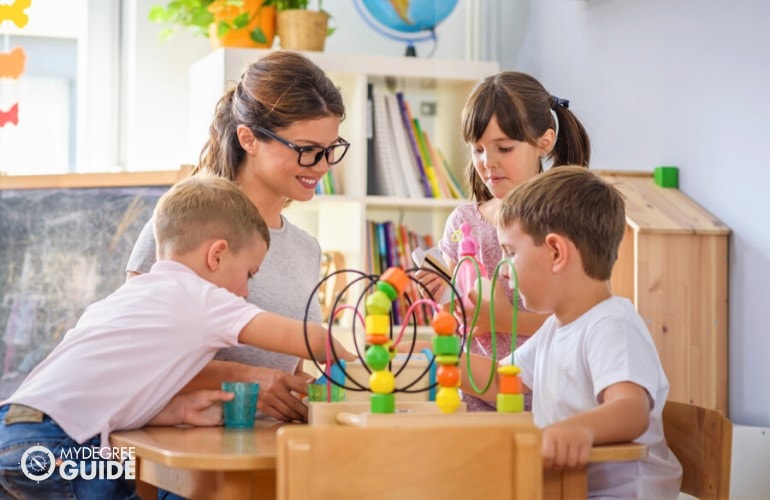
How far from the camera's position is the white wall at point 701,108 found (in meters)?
2.70

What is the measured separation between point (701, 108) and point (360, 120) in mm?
1113

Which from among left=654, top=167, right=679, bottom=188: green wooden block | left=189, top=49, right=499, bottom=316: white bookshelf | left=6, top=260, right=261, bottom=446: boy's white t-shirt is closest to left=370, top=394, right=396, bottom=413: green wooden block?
left=6, top=260, right=261, bottom=446: boy's white t-shirt

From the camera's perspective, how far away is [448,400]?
4.82 ft

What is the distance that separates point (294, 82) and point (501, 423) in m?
0.90

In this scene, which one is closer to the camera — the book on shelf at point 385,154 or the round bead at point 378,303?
the round bead at point 378,303

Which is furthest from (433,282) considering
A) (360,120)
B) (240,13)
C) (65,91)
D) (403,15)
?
(65,91)

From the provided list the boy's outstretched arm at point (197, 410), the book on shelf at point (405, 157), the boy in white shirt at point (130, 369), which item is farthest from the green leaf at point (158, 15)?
the boy's outstretched arm at point (197, 410)

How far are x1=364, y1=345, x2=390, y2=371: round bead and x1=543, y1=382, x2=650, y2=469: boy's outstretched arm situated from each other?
8.8 inches

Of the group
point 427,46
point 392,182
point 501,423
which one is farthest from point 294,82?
point 427,46

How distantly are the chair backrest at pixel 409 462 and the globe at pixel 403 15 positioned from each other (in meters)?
2.56

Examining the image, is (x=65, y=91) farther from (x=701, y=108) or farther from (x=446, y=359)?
(x=446, y=359)

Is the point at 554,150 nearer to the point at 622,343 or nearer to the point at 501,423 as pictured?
the point at 622,343

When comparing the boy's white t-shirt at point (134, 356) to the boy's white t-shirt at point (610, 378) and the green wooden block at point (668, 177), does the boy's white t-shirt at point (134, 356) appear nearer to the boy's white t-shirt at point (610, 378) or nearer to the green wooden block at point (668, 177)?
the boy's white t-shirt at point (610, 378)

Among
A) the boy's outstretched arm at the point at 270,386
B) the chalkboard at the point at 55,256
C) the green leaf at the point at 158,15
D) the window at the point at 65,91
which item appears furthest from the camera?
the window at the point at 65,91
